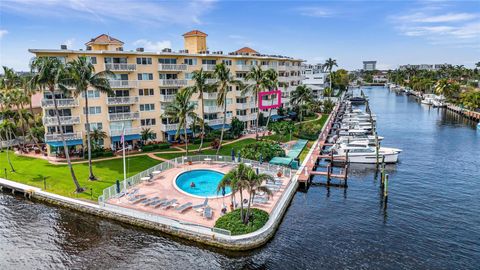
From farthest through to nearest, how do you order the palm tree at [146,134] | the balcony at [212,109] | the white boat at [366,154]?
the balcony at [212,109] → the palm tree at [146,134] → the white boat at [366,154]

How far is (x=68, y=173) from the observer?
48969 millimetres

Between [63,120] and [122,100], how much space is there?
32.8ft

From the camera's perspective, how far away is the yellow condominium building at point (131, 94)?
57.5m

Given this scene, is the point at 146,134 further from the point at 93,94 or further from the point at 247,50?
the point at 247,50

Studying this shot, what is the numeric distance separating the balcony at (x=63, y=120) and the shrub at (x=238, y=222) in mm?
36875

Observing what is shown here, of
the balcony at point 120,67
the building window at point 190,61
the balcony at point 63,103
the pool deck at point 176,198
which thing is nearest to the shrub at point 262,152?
the pool deck at point 176,198

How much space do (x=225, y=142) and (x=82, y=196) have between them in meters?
32.4

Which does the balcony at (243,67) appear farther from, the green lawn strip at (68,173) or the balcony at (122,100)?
the green lawn strip at (68,173)

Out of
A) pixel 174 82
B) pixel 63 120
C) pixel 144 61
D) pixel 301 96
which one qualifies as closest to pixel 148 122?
pixel 174 82

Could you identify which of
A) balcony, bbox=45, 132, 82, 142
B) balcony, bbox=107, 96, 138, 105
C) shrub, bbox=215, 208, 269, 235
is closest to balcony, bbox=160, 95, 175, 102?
balcony, bbox=107, 96, 138, 105

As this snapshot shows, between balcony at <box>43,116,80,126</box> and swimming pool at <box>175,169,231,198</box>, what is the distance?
23.3 metres

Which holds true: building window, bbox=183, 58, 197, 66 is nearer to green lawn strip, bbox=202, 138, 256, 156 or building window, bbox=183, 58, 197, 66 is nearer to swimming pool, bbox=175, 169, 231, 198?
green lawn strip, bbox=202, 138, 256, 156

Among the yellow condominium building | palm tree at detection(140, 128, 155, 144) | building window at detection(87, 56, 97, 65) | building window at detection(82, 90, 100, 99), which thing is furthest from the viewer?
palm tree at detection(140, 128, 155, 144)

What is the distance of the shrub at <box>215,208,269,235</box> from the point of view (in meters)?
31.3
